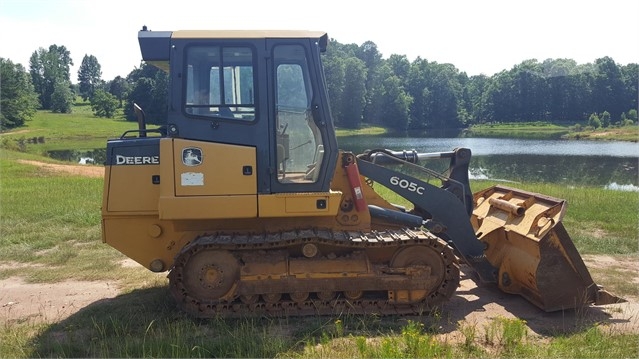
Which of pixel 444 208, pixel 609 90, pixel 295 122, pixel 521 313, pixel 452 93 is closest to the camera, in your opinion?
pixel 295 122

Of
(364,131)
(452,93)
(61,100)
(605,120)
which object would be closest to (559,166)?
(364,131)

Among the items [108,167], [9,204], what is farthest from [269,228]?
[9,204]

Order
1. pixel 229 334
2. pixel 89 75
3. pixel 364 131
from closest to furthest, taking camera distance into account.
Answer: pixel 229 334
pixel 364 131
pixel 89 75

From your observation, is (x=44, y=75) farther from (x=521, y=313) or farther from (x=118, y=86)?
(x=521, y=313)

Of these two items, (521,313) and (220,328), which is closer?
(220,328)

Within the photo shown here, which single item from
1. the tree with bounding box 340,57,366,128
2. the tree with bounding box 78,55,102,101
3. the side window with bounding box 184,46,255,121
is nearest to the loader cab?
the side window with bounding box 184,46,255,121

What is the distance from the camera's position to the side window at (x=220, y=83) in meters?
5.81

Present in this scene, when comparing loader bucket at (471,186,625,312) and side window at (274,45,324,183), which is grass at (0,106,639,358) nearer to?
loader bucket at (471,186,625,312)

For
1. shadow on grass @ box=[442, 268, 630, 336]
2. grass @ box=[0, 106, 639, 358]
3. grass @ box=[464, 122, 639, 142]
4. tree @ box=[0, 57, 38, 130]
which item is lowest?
shadow on grass @ box=[442, 268, 630, 336]

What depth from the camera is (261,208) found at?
5836 millimetres

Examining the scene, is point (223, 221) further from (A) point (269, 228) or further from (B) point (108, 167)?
(B) point (108, 167)

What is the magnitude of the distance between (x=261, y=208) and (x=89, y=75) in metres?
155

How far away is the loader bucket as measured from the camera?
6008mm

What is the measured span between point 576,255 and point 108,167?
551cm
